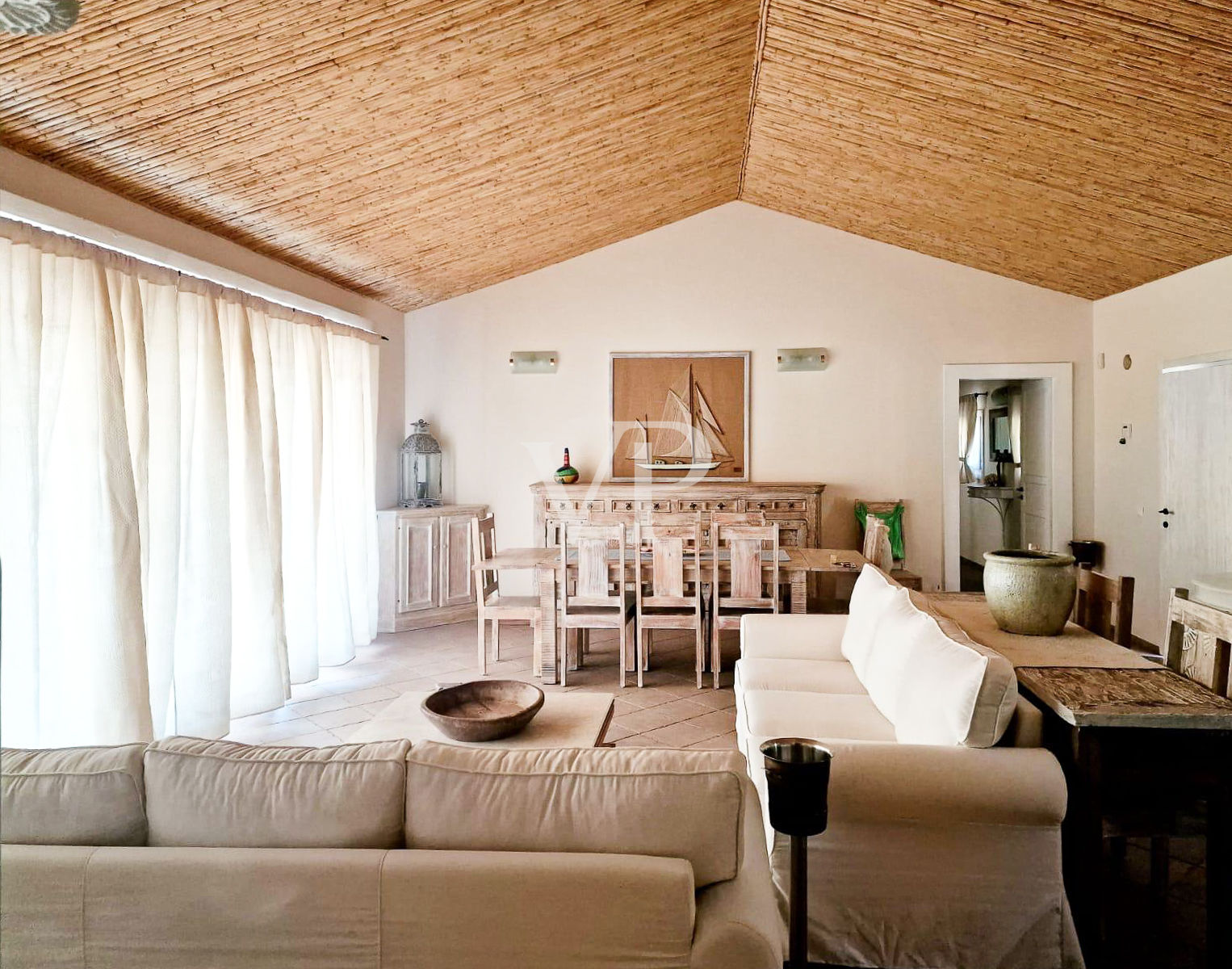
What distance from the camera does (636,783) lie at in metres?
1.42

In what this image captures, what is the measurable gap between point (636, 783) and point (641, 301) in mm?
5842

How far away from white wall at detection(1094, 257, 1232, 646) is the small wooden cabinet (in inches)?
196

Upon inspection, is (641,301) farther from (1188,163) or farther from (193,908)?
(193,908)

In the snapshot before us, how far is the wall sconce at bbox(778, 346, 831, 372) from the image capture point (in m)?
6.67

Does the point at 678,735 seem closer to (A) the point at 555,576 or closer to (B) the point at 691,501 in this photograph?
→ (A) the point at 555,576

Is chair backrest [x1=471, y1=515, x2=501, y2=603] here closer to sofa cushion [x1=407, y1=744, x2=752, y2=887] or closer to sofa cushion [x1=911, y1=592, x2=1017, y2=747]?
sofa cushion [x1=911, y1=592, x2=1017, y2=747]

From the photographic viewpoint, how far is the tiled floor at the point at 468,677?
400cm

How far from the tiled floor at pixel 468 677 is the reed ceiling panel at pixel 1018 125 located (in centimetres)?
338

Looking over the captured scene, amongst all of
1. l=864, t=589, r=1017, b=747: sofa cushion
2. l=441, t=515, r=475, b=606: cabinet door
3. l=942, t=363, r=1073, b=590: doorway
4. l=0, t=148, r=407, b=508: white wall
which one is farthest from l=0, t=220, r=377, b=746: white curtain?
l=942, t=363, r=1073, b=590: doorway

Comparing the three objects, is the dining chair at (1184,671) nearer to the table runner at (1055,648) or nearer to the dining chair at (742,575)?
the table runner at (1055,648)

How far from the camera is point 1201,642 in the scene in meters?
2.45

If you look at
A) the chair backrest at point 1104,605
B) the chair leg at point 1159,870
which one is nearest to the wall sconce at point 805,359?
the chair backrest at point 1104,605

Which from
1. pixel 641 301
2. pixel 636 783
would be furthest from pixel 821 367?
pixel 636 783

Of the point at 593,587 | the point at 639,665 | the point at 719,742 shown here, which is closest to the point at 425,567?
the point at 593,587
